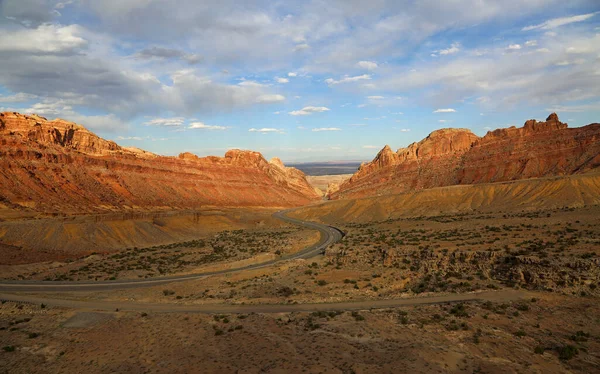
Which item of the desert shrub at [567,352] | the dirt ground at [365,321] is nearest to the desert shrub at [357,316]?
the dirt ground at [365,321]

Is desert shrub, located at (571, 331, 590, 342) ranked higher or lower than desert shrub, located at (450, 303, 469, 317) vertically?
higher

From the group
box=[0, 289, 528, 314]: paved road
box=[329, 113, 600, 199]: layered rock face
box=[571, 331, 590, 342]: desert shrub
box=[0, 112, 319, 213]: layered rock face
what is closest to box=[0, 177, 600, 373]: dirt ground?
box=[571, 331, 590, 342]: desert shrub

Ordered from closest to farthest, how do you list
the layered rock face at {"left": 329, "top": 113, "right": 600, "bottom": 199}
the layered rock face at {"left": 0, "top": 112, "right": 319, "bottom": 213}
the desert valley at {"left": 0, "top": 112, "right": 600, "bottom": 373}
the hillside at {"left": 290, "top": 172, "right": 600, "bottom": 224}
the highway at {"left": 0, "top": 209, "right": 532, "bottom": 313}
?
the desert valley at {"left": 0, "top": 112, "right": 600, "bottom": 373}, the highway at {"left": 0, "top": 209, "right": 532, "bottom": 313}, the hillside at {"left": 290, "top": 172, "right": 600, "bottom": 224}, the layered rock face at {"left": 0, "top": 112, "right": 319, "bottom": 213}, the layered rock face at {"left": 329, "top": 113, "right": 600, "bottom": 199}

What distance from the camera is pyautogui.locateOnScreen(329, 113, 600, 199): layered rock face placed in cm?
8231

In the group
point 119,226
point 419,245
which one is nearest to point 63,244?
point 119,226

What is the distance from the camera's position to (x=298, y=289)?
1033 inches

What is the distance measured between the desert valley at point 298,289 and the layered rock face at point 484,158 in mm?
4804

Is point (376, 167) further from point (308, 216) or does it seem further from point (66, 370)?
point (66, 370)

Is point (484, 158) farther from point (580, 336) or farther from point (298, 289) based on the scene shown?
point (580, 336)

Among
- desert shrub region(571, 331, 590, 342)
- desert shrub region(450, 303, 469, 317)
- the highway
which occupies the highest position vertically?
desert shrub region(571, 331, 590, 342)

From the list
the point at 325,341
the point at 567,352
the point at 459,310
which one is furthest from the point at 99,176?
the point at 567,352

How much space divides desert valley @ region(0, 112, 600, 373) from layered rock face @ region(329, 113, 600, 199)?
4.80m

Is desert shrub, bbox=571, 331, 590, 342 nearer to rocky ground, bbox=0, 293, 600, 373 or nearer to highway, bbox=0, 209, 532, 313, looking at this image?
rocky ground, bbox=0, 293, 600, 373

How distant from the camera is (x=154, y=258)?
45562 mm
